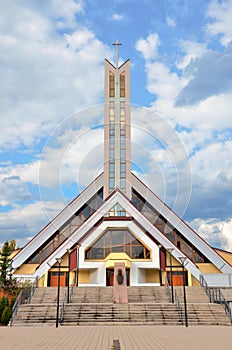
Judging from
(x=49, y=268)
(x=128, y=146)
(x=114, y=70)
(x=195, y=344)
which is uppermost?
→ (x=114, y=70)

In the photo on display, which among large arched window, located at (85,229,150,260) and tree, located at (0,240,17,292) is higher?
large arched window, located at (85,229,150,260)

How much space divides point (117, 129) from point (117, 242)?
39.4 ft

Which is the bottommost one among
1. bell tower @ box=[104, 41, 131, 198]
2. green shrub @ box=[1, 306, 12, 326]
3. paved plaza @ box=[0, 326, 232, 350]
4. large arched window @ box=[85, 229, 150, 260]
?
paved plaza @ box=[0, 326, 232, 350]

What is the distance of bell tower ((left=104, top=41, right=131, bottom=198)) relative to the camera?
115ft

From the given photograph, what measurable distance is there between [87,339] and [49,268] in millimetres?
17268

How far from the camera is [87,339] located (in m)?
13.4

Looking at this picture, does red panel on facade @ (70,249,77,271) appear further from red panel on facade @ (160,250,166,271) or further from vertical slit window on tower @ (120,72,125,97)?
vertical slit window on tower @ (120,72,125,97)

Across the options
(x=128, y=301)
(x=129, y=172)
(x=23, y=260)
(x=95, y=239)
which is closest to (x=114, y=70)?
(x=129, y=172)

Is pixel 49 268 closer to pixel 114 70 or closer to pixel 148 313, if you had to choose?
pixel 148 313

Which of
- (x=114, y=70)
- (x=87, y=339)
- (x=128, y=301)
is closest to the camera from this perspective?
(x=87, y=339)

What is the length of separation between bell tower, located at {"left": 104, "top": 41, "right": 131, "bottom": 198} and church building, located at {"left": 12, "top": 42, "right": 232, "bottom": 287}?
0.10 meters

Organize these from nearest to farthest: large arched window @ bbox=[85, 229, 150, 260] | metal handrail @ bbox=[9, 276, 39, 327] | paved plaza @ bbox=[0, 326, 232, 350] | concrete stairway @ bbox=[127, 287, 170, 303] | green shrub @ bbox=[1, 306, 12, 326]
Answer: paved plaza @ bbox=[0, 326, 232, 350] → green shrub @ bbox=[1, 306, 12, 326] → metal handrail @ bbox=[9, 276, 39, 327] → concrete stairway @ bbox=[127, 287, 170, 303] → large arched window @ bbox=[85, 229, 150, 260]

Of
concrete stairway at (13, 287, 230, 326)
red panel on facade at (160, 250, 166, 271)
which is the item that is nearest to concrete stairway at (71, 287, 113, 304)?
concrete stairway at (13, 287, 230, 326)

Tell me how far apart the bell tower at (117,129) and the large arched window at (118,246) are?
16.5ft
